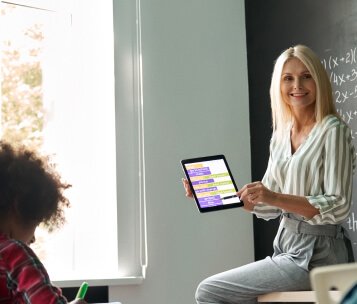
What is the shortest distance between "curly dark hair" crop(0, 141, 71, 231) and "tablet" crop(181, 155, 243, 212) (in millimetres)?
1238

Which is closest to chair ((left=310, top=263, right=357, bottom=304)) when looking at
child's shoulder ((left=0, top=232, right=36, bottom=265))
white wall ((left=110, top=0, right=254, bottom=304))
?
child's shoulder ((left=0, top=232, right=36, bottom=265))

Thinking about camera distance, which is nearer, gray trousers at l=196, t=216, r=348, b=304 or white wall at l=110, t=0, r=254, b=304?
gray trousers at l=196, t=216, r=348, b=304

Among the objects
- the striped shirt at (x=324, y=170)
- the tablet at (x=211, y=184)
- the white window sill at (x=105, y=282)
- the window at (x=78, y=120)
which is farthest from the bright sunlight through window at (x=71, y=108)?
the striped shirt at (x=324, y=170)

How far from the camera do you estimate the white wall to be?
3910 mm

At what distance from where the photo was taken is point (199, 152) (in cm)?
409

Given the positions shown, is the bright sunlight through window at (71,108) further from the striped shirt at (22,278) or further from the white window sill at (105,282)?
the striped shirt at (22,278)

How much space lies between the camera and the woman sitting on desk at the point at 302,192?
9.73 feet

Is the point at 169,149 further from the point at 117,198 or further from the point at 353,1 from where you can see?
the point at 353,1

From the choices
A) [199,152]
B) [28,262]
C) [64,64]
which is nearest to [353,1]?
[199,152]

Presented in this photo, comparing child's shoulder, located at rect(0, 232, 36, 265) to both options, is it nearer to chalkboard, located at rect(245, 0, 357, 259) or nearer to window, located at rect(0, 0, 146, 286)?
window, located at rect(0, 0, 146, 286)

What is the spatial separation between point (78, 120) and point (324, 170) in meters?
1.46

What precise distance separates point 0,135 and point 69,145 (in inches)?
15.7

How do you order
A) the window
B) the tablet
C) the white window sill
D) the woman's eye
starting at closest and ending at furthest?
the tablet
the woman's eye
the white window sill
the window

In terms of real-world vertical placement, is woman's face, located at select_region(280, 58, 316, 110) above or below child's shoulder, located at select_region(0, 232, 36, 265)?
above
